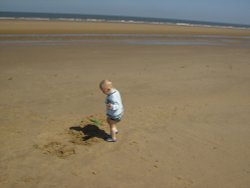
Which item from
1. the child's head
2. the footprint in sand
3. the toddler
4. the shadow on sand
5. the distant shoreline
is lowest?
the footprint in sand

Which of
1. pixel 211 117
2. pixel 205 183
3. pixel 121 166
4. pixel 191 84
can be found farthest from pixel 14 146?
pixel 191 84

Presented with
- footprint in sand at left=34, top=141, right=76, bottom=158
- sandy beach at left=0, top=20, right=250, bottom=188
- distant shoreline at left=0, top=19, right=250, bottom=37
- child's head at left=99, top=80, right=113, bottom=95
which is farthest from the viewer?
distant shoreline at left=0, top=19, right=250, bottom=37

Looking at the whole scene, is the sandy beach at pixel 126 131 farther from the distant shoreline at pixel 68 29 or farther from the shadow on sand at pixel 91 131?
the distant shoreline at pixel 68 29

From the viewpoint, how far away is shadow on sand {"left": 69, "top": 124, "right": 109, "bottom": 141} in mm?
5254

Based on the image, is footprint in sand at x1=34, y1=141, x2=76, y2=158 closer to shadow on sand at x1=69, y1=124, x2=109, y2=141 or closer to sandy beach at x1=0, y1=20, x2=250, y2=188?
sandy beach at x1=0, y1=20, x2=250, y2=188

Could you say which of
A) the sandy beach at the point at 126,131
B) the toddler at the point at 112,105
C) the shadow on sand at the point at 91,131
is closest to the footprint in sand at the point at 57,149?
the sandy beach at the point at 126,131

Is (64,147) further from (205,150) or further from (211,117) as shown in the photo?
(211,117)

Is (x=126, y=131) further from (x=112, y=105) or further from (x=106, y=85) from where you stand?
(x=106, y=85)

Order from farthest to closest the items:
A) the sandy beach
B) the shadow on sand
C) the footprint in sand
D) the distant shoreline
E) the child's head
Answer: the distant shoreline, the shadow on sand, the child's head, the footprint in sand, the sandy beach

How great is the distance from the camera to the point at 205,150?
16.1 feet

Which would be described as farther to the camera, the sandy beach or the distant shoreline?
the distant shoreline

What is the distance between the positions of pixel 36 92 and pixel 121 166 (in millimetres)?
3959

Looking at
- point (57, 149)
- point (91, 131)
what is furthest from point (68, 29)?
point (57, 149)

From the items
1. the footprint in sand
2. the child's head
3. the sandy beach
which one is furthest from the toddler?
the footprint in sand
